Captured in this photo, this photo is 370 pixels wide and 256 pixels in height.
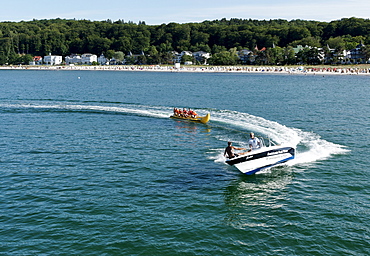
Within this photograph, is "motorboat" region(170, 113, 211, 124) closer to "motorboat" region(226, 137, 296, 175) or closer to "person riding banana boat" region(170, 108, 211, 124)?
"person riding banana boat" region(170, 108, 211, 124)

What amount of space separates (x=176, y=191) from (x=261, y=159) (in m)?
6.54

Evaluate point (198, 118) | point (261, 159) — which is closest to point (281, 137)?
point (261, 159)

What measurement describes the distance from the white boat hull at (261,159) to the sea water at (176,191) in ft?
2.31

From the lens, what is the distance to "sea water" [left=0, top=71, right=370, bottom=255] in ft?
56.7

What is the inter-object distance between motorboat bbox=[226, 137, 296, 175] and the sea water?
27.6 inches

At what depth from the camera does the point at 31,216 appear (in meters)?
19.7

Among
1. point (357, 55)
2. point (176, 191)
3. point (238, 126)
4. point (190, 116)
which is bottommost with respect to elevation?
point (176, 191)

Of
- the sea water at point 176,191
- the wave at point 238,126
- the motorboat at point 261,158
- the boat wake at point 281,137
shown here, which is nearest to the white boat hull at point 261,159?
the motorboat at point 261,158

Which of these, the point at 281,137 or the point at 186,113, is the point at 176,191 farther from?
the point at 186,113

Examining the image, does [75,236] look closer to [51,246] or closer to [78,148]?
[51,246]

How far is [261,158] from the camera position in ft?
84.6

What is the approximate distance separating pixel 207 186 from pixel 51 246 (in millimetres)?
10165

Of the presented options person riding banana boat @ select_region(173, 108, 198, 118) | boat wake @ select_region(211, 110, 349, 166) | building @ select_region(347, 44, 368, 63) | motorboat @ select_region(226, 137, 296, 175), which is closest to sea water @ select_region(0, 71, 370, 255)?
boat wake @ select_region(211, 110, 349, 166)

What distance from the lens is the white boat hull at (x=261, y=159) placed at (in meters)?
25.1
